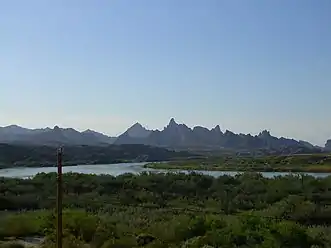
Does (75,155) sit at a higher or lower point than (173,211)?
higher

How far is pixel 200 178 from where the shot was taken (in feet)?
157

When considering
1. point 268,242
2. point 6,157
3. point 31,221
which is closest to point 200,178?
point 31,221

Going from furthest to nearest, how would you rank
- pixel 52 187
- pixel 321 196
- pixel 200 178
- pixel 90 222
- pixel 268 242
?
pixel 200 178
pixel 52 187
pixel 321 196
pixel 90 222
pixel 268 242

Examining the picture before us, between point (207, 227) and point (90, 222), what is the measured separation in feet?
12.0

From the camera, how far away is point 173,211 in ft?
92.8

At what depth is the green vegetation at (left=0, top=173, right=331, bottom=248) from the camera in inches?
603

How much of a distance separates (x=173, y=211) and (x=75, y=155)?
11286cm

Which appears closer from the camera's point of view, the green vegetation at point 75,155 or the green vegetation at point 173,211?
the green vegetation at point 173,211

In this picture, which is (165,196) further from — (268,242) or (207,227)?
(268,242)

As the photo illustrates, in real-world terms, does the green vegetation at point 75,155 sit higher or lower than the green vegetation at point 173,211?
higher

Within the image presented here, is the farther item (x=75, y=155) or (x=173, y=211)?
(x=75, y=155)

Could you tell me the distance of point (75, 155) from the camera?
138750 mm

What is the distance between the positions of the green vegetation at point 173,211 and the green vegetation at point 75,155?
192 feet

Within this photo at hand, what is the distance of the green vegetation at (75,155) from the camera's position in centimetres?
11437
